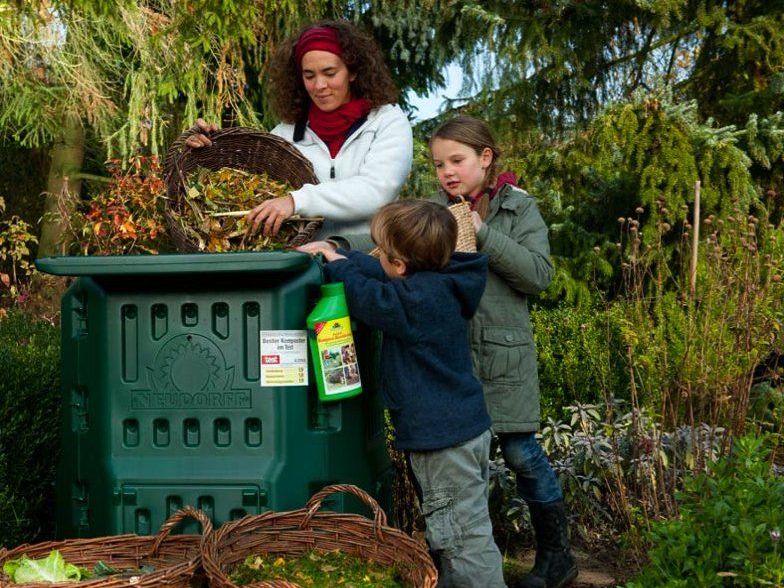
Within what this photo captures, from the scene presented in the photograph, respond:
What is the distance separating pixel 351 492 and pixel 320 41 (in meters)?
1.40

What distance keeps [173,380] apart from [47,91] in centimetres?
656

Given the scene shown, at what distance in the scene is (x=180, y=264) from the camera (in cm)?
243

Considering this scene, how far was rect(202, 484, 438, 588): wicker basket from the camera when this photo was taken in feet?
7.72

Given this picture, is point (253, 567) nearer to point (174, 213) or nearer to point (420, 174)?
point (174, 213)

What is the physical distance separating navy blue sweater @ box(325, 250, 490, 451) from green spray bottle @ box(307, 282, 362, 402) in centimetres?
4

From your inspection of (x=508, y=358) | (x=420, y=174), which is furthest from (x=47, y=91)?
(x=508, y=358)

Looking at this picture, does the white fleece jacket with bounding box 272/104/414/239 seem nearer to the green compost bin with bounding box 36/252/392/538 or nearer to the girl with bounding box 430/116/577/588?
the girl with bounding box 430/116/577/588

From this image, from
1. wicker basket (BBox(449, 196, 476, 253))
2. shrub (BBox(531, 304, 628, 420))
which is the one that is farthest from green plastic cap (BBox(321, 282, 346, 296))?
shrub (BBox(531, 304, 628, 420))

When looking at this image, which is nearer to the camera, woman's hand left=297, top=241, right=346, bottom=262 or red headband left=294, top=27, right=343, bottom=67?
woman's hand left=297, top=241, right=346, bottom=262

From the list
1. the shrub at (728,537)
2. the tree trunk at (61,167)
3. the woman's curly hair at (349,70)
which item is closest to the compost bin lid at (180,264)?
the woman's curly hair at (349,70)

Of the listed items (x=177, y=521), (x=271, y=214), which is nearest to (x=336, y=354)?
(x=271, y=214)

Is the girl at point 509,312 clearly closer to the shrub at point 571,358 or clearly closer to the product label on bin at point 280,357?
the product label on bin at point 280,357

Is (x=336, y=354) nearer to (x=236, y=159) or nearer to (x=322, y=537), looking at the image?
(x=322, y=537)

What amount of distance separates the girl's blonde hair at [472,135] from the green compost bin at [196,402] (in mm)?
666
